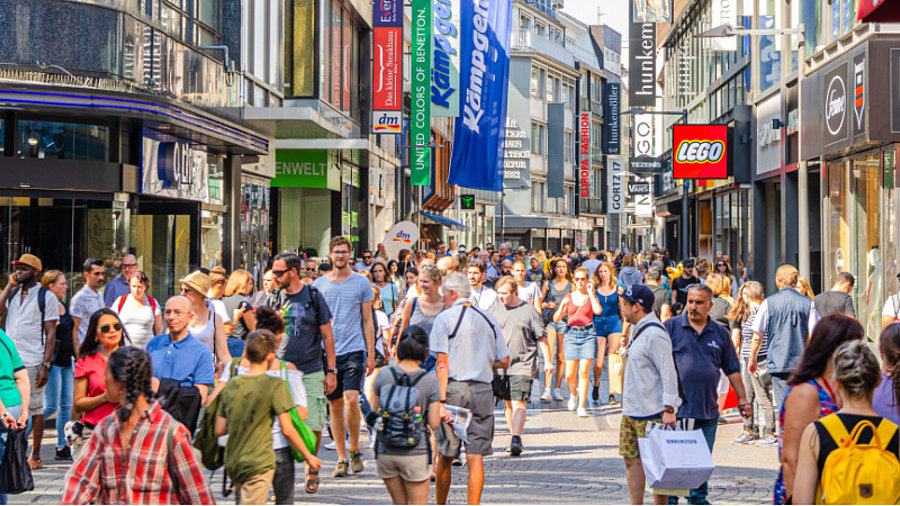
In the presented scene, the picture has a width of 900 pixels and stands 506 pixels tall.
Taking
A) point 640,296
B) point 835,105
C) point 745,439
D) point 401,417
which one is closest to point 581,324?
point 745,439

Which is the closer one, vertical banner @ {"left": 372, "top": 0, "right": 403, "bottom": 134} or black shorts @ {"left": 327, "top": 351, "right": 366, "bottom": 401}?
black shorts @ {"left": 327, "top": 351, "right": 366, "bottom": 401}

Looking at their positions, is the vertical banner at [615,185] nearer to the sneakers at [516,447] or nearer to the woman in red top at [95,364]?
the sneakers at [516,447]

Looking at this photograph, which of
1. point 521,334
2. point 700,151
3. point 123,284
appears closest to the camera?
point 521,334

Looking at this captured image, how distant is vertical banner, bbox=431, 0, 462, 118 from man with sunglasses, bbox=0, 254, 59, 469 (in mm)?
24021

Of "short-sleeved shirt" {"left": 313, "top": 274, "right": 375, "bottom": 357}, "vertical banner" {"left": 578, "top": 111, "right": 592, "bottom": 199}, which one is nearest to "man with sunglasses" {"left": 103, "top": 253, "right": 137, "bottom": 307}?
"short-sleeved shirt" {"left": 313, "top": 274, "right": 375, "bottom": 357}

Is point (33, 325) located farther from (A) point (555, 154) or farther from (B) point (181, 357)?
(A) point (555, 154)

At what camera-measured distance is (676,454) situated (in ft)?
23.4

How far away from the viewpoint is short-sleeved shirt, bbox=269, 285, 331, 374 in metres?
9.31

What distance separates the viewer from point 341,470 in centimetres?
983

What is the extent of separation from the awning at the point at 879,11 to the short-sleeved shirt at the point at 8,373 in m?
6.92

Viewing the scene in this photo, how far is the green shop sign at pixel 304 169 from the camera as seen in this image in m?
28.2

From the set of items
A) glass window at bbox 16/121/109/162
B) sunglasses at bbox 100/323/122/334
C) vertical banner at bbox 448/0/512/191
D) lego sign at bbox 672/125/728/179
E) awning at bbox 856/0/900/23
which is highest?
vertical banner at bbox 448/0/512/191

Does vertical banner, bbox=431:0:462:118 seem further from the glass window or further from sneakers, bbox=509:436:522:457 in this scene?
sneakers, bbox=509:436:522:457

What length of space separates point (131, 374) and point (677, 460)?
11.8 feet
